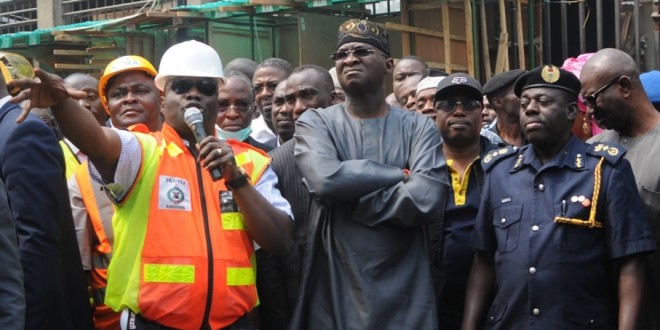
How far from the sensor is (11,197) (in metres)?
4.66

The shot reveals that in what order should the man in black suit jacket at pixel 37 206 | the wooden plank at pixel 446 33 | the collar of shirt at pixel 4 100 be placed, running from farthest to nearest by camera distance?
the wooden plank at pixel 446 33
the collar of shirt at pixel 4 100
the man in black suit jacket at pixel 37 206

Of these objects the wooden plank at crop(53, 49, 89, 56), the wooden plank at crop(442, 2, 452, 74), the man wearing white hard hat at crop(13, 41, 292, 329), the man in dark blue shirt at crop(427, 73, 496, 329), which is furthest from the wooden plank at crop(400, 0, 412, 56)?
the man wearing white hard hat at crop(13, 41, 292, 329)

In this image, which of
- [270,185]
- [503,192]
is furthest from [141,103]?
[503,192]

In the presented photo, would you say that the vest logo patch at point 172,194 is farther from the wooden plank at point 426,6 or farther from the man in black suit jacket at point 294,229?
the wooden plank at point 426,6

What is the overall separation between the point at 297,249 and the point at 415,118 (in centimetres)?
94

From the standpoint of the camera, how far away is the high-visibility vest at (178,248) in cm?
488

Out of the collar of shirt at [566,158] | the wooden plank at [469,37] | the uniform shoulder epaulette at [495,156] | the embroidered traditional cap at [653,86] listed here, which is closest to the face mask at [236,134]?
the uniform shoulder epaulette at [495,156]

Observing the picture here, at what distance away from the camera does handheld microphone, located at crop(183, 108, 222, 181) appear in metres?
4.73

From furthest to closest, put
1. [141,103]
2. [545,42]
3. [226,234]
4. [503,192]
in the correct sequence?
[545,42] < [141,103] < [503,192] < [226,234]

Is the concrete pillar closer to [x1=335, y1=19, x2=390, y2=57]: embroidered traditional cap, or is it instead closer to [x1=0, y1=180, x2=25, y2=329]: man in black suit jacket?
[x1=335, y1=19, x2=390, y2=57]: embroidered traditional cap

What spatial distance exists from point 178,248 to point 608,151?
7.08ft

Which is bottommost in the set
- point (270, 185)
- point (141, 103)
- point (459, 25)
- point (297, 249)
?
point (297, 249)

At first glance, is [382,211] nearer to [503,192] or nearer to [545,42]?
[503,192]

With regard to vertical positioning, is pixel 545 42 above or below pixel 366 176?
above
